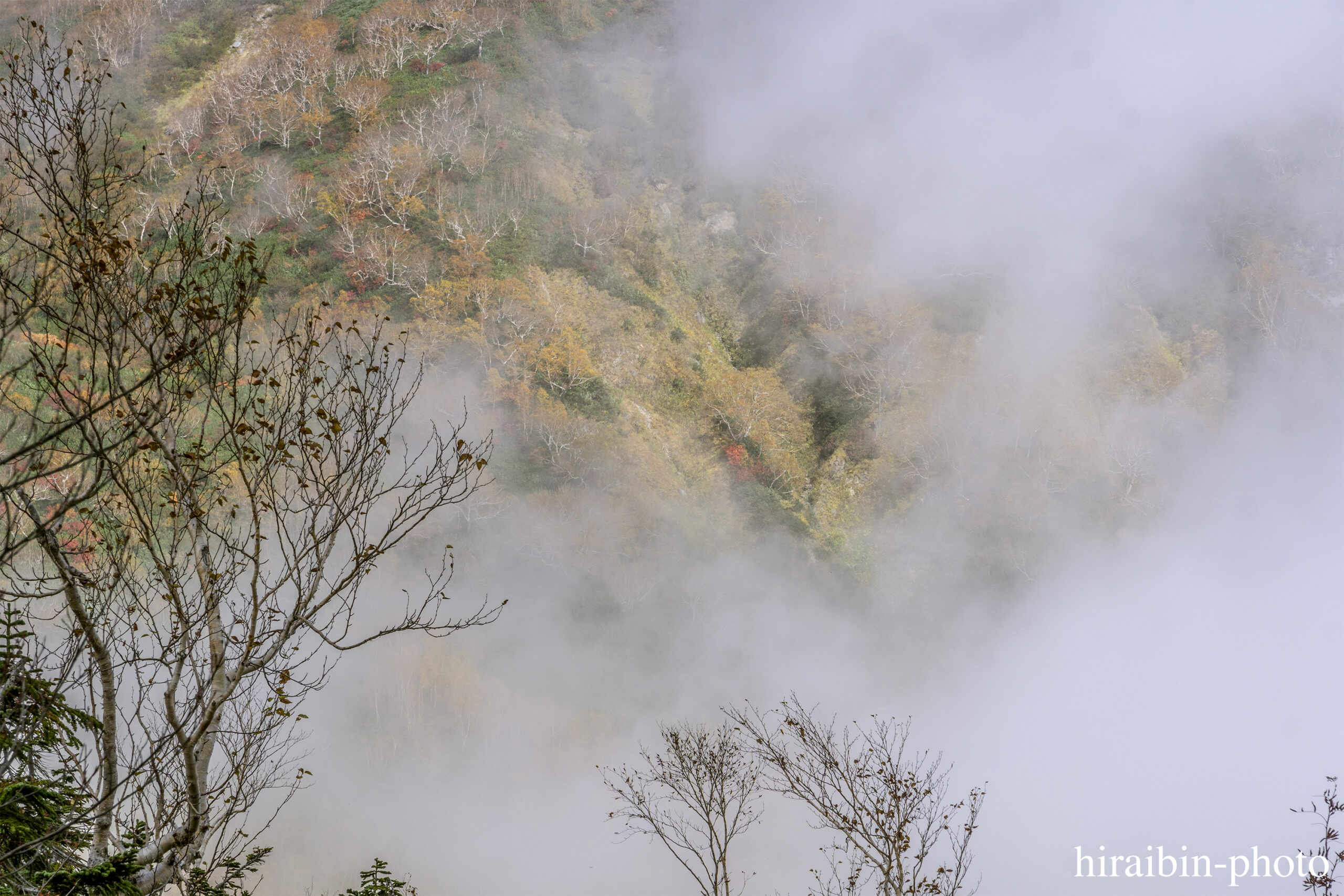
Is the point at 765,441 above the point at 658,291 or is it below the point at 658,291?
below

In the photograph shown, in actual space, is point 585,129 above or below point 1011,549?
above

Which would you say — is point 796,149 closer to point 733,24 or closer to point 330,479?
point 733,24

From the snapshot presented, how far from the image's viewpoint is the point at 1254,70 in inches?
1972

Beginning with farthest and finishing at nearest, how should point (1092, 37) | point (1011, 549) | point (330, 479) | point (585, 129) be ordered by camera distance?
point (1092, 37)
point (585, 129)
point (1011, 549)
point (330, 479)

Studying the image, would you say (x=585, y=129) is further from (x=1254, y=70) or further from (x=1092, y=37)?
(x=1254, y=70)

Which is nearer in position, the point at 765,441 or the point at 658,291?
the point at 765,441

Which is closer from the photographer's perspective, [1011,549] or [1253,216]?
[1011,549]

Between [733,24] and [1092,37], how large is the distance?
26.3 meters

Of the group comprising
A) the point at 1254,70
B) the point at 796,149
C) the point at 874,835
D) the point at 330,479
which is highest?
the point at 1254,70

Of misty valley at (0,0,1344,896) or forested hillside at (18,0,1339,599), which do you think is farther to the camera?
forested hillside at (18,0,1339,599)

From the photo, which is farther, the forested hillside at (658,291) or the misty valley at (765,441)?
the forested hillside at (658,291)

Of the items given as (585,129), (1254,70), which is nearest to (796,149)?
(585,129)

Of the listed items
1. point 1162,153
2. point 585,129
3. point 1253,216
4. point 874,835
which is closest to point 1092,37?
point 1162,153

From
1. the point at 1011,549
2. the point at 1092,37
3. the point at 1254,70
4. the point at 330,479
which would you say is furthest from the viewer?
the point at 1092,37
